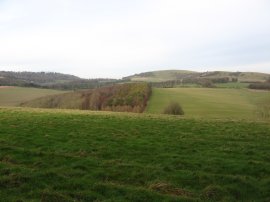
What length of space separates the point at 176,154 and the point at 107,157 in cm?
328

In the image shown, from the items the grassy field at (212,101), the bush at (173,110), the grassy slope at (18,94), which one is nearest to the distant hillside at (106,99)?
the grassy field at (212,101)

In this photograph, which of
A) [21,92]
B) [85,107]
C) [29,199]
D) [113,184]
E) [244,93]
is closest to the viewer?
[29,199]

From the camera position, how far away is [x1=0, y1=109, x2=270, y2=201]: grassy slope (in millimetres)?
11383

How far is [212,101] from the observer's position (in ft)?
277

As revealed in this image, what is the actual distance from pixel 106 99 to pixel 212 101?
81.9ft

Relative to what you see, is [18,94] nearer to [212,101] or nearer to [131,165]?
[212,101]

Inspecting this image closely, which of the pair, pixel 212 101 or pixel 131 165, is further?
pixel 212 101

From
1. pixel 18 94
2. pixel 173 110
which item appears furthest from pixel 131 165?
pixel 18 94

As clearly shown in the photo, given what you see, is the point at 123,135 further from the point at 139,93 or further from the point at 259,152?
the point at 139,93

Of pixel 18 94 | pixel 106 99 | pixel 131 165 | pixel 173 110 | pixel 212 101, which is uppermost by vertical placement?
pixel 131 165

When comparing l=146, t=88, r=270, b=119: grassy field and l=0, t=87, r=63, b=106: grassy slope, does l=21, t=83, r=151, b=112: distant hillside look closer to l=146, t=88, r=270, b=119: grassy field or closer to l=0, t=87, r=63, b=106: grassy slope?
l=146, t=88, r=270, b=119: grassy field

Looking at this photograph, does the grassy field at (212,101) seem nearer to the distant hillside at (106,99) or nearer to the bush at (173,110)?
the bush at (173,110)

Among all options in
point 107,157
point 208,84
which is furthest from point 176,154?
point 208,84

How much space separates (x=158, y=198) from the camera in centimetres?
1092
